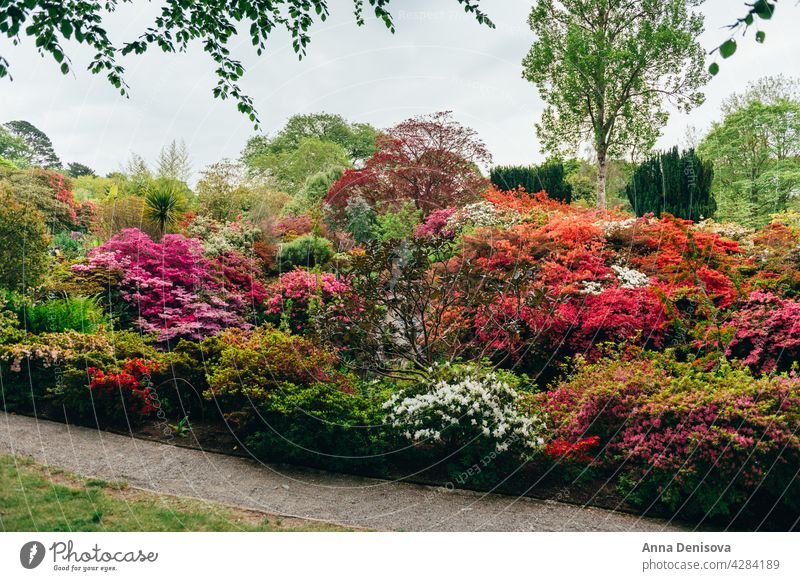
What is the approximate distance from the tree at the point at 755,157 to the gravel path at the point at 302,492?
13842 mm

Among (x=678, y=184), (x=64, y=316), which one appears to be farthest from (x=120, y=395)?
(x=678, y=184)

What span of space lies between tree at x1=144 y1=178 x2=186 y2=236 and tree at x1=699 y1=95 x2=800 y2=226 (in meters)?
14.6

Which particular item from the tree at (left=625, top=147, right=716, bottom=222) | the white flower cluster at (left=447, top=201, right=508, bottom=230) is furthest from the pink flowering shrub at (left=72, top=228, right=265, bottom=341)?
the tree at (left=625, top=147, right=716, bottom=222)

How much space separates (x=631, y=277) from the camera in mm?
8609

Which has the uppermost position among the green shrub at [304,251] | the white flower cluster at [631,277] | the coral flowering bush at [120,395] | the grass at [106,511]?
the green shrub at [304,251]

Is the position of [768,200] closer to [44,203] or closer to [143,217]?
[143,217]

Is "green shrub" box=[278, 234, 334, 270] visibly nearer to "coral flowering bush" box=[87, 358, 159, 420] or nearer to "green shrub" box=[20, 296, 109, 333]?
"green shrub" box=[20, 296, 109, 333]

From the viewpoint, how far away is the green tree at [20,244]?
27.8 ft

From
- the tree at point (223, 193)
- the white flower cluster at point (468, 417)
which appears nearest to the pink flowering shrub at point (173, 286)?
the white flower cluster at point (468, 417)

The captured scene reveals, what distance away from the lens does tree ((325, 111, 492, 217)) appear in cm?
921

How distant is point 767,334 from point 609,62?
627 cm

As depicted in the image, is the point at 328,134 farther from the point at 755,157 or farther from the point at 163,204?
the point at 755,157

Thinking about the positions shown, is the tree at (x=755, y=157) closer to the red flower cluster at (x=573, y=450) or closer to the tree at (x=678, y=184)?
the tree at (x=678, y=184)

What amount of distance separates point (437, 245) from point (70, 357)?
4749 mm
